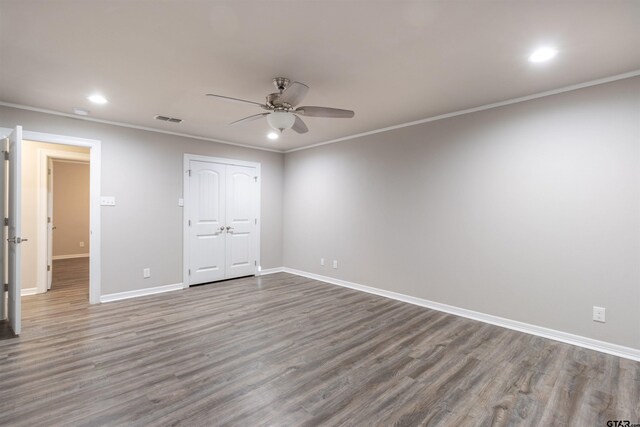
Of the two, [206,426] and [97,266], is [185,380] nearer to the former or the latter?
[206,426]

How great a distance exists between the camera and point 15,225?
3066 mm

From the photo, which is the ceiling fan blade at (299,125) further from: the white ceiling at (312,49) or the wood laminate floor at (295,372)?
the wood laminate floor at (295,372)

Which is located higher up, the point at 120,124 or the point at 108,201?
the point at 120,124

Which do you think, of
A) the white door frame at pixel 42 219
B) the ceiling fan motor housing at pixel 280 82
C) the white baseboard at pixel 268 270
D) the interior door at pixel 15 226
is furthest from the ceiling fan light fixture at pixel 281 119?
the white door frame at pixel 42 219

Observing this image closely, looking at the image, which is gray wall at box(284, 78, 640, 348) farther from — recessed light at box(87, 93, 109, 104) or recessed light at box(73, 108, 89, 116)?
recessed light at box(73, 108, 89, 116)

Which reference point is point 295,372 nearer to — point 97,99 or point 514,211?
point 514,211

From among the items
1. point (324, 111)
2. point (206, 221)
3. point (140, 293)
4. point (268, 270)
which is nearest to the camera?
point (324, 111)

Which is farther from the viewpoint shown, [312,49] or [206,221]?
[206,221]

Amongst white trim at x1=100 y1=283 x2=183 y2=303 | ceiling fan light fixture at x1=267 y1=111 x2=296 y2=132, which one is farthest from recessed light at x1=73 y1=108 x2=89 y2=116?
ceiling fan light fixture at x1=267 y1=111 x2=296 y2=132

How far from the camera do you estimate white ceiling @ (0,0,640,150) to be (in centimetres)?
183

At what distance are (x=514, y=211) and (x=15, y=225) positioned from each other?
5253 mm

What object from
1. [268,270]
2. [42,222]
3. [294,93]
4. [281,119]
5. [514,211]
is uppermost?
[294,93]

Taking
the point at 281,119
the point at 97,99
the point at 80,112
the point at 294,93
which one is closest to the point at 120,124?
the point at 80,112

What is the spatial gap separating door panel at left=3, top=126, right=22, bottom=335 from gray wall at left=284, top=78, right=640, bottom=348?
4050 mm
